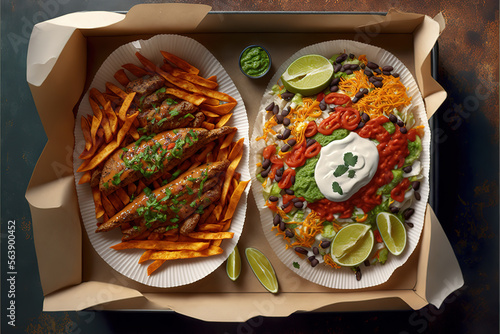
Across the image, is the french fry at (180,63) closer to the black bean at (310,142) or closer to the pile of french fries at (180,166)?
the pile of french fries at (180,166)

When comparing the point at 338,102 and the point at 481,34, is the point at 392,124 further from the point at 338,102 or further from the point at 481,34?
the point at 481,34

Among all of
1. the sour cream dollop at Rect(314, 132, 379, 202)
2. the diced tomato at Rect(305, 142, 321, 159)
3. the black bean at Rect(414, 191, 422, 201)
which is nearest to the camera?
the sour cream dollop at Rect(314, 132, 379, 202)

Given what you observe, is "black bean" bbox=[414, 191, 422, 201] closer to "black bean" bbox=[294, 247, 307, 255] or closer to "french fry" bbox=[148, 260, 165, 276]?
"black bean" bbox=[294, 247, 307, 255]

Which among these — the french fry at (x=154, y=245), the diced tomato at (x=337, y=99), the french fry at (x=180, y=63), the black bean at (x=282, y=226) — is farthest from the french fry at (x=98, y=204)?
the diced tomato at (x=337, y=99)

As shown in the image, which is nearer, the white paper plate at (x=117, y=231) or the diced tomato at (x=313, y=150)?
the diced tomato at (x=313, y=150)

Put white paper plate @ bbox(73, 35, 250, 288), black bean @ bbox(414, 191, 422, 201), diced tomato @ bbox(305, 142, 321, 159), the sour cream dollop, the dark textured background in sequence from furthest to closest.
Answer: the dark textured background, white paper plate @ bbox(73, 35, 250, 288), black bean @ bbox(414, 191, 422, 201), diced tomato @ bbox(305, 142, 321, 159), the sour cream dollop

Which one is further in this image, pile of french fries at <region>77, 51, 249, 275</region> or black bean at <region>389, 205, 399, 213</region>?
pile of french fries at <region>77, 51, 249, 275</region>

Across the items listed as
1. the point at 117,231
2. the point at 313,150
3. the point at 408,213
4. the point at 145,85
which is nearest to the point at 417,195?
the point at 408,213

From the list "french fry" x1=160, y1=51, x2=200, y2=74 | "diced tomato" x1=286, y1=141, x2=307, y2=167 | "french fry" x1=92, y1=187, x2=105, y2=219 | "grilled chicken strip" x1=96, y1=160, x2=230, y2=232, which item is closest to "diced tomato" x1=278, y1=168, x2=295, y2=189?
"diced tomato" x1=286, y1=141, x2=307, y2=167
